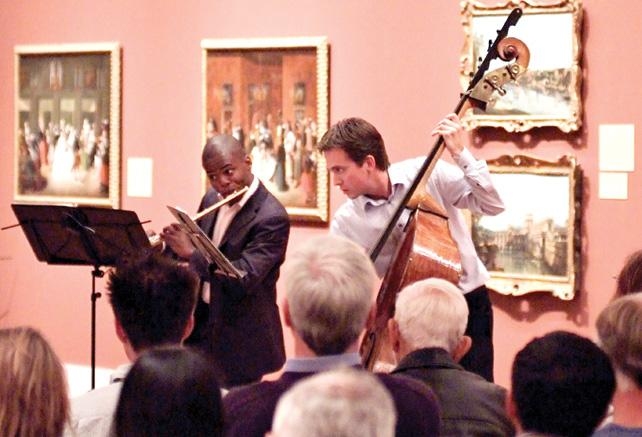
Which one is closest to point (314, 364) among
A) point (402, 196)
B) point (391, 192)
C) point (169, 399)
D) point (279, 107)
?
point (169, 399)

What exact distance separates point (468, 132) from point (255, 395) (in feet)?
11.0

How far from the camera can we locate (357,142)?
13.4 feet

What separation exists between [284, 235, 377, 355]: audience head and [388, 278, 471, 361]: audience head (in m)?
0.46

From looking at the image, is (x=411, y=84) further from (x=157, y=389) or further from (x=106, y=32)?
(x=157, y=389)

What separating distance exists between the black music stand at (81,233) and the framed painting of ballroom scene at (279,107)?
1366mm

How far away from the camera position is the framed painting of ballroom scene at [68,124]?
6.64m

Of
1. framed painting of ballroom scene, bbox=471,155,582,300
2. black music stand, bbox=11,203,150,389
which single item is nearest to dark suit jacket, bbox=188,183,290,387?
black music stand, bbox=11,203,150,389

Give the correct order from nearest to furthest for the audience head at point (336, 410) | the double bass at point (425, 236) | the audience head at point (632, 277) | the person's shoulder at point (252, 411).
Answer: the audience head at point (336, 410)
the person's shoulder at point (252, 411)
the audience head at point (632, 277)
the double bass at point (425, 236)

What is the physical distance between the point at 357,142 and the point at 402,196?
259mm

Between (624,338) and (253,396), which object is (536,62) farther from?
(253,396)

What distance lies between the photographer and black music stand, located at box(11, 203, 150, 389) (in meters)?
4.69

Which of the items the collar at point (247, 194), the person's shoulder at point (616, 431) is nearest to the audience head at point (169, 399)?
the person's shoulder at point (616, 431)

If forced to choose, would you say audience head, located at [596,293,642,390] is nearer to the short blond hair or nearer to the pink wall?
the short blond hair

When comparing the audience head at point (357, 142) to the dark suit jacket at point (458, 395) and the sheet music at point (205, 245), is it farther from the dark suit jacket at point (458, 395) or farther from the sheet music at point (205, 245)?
the dark suit jacket at point (458, 395)
